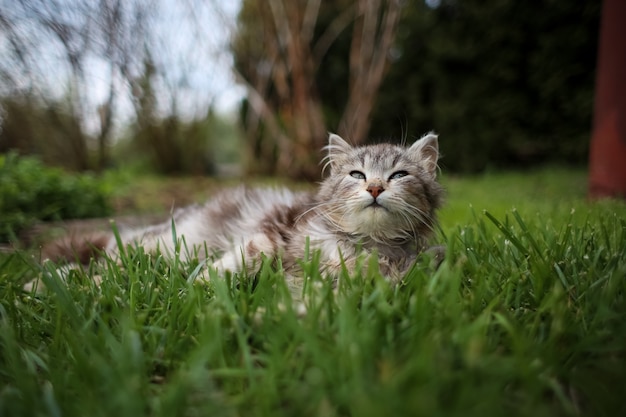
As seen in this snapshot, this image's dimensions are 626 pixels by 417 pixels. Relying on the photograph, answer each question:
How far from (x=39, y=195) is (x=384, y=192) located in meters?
2.86

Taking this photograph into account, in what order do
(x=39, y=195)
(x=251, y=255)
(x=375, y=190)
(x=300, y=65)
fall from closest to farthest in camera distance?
(x=375, y=190) < (x=251, y=255) < (x=39, y=195) < (x=300, y=65)

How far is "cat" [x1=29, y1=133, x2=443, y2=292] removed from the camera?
5.74 ft

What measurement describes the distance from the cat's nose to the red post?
3195 millimetres

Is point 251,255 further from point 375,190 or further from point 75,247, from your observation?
point 75,247

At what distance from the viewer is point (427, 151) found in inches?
82.4

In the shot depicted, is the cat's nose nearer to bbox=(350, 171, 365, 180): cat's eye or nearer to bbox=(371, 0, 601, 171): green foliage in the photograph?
bbox=(350, 171, 365, 180): cat's eye

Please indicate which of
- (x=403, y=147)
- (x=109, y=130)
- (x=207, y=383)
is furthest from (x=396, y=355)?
(x=109, y=130)

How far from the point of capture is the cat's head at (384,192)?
1.75 metres

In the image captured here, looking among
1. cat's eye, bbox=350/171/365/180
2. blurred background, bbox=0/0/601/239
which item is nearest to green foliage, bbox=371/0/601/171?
blurred background, bbox=0/0/601/239

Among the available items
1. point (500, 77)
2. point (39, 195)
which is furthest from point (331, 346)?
point (500, 77)

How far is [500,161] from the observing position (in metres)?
8.03

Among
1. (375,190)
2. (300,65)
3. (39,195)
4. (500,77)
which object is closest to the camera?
(375,190)

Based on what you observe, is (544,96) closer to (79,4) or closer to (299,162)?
(299,162)

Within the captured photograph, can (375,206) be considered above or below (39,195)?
above
